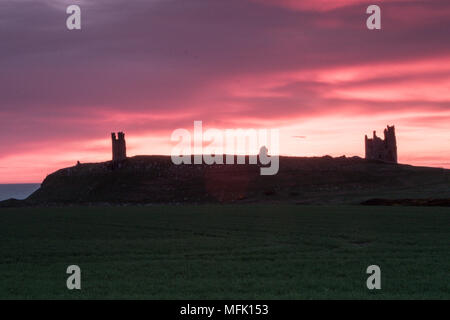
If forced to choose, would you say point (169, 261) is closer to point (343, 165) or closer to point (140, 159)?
point (343, 165)

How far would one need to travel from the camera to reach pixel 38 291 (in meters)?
17.2

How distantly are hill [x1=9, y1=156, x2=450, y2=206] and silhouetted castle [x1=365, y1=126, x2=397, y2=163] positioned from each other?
812 inches

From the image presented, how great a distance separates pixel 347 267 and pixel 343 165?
105846 millimetres

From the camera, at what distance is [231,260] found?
22.9 metres

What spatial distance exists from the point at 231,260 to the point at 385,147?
13516 centimetres

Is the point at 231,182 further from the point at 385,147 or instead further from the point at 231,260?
the point at 231,260

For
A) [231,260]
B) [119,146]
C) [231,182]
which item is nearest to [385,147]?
[231,182]

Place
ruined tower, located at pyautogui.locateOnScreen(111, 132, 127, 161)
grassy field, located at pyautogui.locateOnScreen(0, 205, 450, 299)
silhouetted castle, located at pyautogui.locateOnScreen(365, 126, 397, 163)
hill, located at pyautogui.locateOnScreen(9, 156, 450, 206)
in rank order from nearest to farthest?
grassy field, located at pyautogui.locateOnScreen(0, 205, 450, 299) < hill, located at pyautogui.locateOnScreen(9, 156, 450, 206) < ruined tower, located at pyautogui.locateOnScreen(111, 132, 127, 161) < silhouetted castle, located at pyautogui.locateOnScreen(365, 126, 397, 163)

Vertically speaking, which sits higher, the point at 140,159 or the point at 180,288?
the point at 140,159

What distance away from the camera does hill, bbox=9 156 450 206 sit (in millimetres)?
95881

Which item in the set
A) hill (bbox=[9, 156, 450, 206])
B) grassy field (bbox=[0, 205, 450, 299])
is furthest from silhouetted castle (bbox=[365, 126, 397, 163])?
grassy field (bbox=[0, 205, 450, 299])

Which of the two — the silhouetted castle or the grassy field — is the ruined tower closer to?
the silhouetted castle
